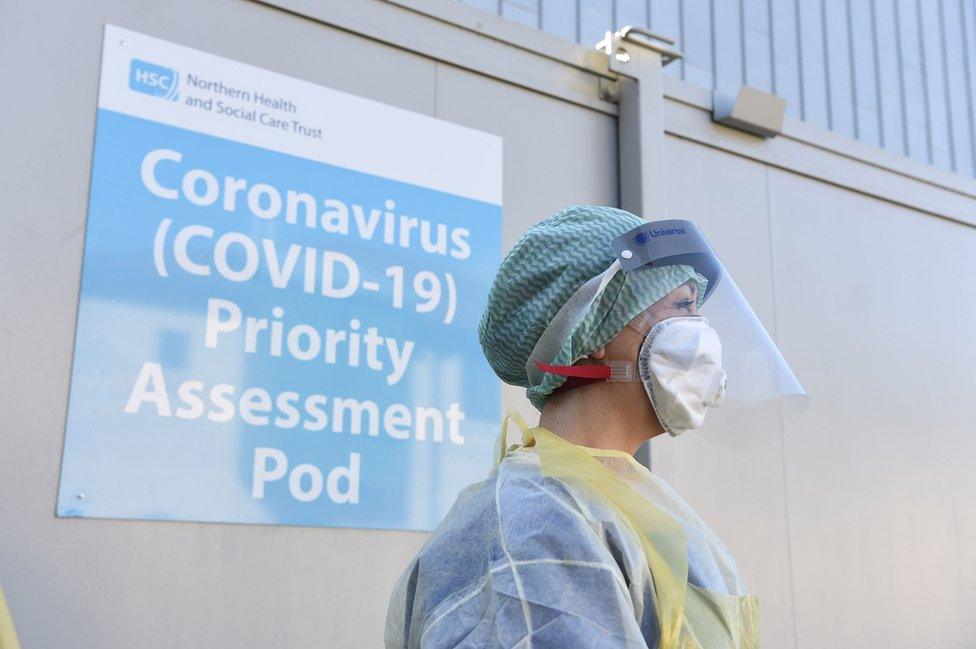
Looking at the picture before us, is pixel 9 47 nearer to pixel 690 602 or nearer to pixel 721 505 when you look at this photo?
pixel 690 602

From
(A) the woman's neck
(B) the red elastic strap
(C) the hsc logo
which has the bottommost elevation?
(A) the woman's neck

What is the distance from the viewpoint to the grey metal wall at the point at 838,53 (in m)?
4.24

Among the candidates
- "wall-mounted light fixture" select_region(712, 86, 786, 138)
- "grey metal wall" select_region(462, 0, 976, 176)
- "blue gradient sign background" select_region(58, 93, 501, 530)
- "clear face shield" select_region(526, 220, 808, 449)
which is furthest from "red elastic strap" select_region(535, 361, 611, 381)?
"wall-mounted light fixture" select_region(712, 86, 786, 138)

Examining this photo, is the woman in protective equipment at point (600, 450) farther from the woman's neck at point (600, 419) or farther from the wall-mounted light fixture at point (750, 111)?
the wall-mounted light fixture at point (750, 111)

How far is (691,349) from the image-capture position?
5.38ft

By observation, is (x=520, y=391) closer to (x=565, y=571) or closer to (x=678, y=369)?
(x=678, y=369)

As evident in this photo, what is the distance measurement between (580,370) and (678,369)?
16cm

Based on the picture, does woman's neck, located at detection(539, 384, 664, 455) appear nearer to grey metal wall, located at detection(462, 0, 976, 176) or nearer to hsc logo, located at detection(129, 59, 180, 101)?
hsc logo, located at detection(129, 59, 180, 101)

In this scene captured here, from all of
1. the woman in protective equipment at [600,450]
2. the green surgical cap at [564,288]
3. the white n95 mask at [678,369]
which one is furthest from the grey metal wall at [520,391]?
the white n95 mask at [678,369]

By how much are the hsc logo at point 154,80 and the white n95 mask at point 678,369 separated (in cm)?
176

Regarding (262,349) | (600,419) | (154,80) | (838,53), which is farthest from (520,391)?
(838,53)

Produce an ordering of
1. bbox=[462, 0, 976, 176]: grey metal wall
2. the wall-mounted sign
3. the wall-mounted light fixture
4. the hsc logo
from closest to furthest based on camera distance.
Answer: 1. the wall-mounted sign
2. the hsc logo
3. the wall-mounted light fixture
4. bbox=[462, 0, 976, 176]: grey metal wall

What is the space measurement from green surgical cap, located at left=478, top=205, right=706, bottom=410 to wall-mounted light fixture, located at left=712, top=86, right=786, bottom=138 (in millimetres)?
2438

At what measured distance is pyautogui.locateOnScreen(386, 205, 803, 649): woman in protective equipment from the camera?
1342 mm
